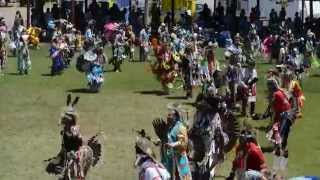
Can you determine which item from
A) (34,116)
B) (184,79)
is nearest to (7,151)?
(34,116)

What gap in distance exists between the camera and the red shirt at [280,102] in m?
16.4

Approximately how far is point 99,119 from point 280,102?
5.35 metres

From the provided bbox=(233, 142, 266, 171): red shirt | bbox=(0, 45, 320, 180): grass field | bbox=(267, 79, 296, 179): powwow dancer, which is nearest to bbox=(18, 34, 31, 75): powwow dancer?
bbox=(0, 45, 320, 180): grass field

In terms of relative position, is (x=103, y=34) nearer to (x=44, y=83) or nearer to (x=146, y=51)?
(x=146, y=51)

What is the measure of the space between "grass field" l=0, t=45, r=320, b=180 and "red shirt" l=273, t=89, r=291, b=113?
0.68 m

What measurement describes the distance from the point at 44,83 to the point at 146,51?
844cm

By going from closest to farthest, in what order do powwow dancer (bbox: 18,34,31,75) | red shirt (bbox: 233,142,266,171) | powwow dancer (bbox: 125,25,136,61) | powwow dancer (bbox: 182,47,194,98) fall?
red shirt (bbox: 233,142,266,171) < powwow dancer (bbox: 182,47,194,98) < powwow dancer (bbox: 18,34,31,75) < powwow dancer (bbox: 125,25,136,61)

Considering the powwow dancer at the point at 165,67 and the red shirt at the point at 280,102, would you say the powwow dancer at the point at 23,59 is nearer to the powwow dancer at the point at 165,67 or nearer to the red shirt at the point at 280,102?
the powwow dancer at the point at 165,67

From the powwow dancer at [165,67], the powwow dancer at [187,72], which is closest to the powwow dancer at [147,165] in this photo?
the powwow dancer at [187,72]

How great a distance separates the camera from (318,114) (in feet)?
73.5

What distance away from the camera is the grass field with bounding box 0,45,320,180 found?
1554 cm

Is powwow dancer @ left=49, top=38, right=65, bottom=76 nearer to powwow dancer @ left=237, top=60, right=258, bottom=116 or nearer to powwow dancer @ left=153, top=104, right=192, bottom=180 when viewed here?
powwow dancer @ left=237, top=60, right=258, bottom=116

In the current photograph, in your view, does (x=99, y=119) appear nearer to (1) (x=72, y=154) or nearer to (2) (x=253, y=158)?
(1) (x=72, y=154)

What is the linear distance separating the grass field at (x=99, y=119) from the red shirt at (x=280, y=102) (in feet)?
2.22
